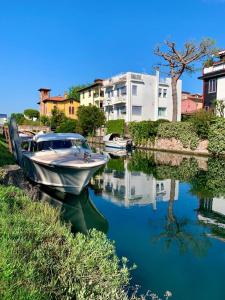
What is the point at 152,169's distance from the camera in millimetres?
24375

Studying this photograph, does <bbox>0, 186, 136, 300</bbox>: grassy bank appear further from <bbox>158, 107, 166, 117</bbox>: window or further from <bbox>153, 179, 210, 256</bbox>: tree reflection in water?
<bbox>158, 107, 166, 117</bbox>: window

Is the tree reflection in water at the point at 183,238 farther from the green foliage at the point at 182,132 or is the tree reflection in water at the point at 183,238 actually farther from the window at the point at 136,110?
the window at the point at 136,110

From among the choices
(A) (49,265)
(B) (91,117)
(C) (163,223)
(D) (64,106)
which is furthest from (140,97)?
(A) (49,265)

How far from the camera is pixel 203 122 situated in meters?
35.7

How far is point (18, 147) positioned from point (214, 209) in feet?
33.8

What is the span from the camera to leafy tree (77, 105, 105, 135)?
58.4 metres

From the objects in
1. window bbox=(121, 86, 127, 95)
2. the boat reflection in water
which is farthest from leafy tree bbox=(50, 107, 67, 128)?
the boat reflection in water

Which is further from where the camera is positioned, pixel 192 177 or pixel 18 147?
pixel 192 177

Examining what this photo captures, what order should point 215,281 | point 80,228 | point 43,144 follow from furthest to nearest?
1. point 43,144
2. point 80,228
3. point 215,281

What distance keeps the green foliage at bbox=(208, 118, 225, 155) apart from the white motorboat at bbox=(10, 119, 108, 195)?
19.7 metres

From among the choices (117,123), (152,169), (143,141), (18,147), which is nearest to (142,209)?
(18,147)

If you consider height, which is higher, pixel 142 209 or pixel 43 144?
pixel 43 144

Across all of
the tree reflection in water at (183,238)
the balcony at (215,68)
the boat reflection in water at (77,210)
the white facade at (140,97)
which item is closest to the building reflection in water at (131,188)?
the boat reflection in water at (77,210)

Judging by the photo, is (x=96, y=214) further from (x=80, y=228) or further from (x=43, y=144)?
(x=43, y=144)
